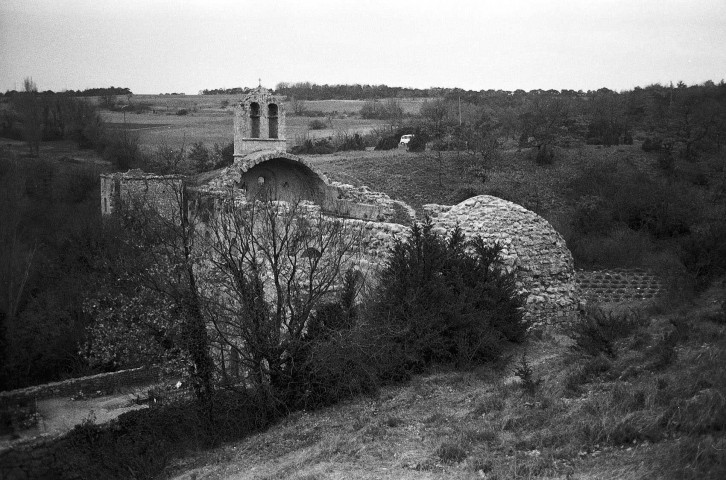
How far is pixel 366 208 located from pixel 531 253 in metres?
4.26

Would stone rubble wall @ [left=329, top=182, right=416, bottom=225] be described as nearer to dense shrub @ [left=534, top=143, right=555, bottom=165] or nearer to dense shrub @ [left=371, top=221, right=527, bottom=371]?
dense shrub @ [left=371, top=221, right=527, bottom=371]

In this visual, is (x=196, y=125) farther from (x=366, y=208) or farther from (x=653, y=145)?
(x=366, y=208)

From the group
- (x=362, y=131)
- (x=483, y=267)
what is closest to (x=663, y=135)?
(x=362, y=131)

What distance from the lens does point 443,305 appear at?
10.4 meters

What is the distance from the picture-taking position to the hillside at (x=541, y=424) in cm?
624

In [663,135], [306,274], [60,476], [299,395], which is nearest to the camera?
[60,476]

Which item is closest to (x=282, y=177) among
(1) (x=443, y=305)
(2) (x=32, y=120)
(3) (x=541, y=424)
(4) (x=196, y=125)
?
(1) (x=443, y=305)

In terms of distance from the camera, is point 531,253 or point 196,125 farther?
point 196,125

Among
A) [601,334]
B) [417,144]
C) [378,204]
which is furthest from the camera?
[417,144]

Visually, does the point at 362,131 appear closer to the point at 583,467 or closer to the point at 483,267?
the point at 483,267

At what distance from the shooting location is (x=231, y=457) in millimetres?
8555

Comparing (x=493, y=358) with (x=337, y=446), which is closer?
(x=337, y=446)

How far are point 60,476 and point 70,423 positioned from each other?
2556 mm

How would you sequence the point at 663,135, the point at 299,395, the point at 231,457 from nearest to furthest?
the point at 231,457 → the point at 299,395 → the point at 663,135
